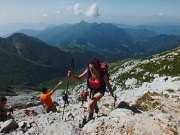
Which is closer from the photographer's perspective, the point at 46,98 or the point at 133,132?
the point at 133,132

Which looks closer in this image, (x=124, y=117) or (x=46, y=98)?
(x=124, y=117)

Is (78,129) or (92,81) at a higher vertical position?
(92,81)

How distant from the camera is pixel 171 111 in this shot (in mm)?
15922

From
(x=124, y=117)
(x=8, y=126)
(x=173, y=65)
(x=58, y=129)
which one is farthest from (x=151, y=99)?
(x=173, y=65)

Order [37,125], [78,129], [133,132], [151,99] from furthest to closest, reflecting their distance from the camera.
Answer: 1. [151,99]
2. [37,125]
3. [78,129]
4. [133,132]

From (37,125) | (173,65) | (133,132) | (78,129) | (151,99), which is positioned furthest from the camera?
(173,65)

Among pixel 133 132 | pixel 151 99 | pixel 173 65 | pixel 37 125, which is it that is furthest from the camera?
pixel 173 65

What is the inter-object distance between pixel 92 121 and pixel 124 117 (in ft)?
5.76

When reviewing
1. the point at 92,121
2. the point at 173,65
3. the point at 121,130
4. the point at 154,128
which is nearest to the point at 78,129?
the point at 92,121

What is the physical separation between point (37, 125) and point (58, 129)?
5.55 feet

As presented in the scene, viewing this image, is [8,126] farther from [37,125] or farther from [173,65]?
[173,65]

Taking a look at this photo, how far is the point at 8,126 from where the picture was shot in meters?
15.1

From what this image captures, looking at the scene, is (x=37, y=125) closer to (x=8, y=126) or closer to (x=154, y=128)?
(x=8, y=126)

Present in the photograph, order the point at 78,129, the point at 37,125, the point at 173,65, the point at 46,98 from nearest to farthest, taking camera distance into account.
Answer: the point at 78,129, the point at 37,125, the point at 46,98, the point at 173,65
